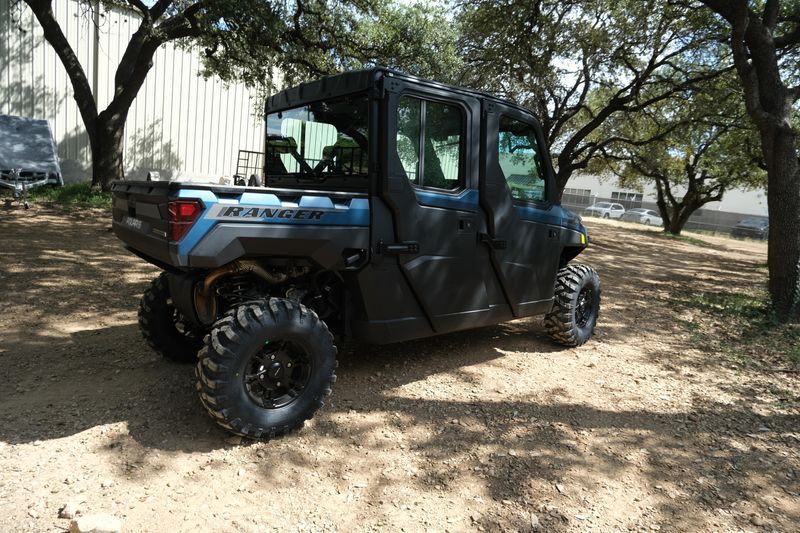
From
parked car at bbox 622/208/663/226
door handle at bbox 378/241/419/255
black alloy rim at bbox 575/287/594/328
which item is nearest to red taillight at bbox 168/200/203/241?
door handle at bbox 378/241/419/255

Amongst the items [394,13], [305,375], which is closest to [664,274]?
[394,13]

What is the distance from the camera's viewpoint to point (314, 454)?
3.14 meters

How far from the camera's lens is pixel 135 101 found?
16.0m

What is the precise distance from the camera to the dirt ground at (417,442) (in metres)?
2.66

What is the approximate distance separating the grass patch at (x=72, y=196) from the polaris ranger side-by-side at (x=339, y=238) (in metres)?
9.74

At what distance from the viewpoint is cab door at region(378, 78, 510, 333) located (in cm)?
363

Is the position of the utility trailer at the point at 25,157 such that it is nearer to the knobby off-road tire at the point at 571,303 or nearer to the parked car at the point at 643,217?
the knobby off-road tire at the point at 571,303

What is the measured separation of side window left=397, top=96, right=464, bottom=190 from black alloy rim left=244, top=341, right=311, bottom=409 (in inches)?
56.0

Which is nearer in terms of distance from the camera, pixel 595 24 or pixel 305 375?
pixel 305 375

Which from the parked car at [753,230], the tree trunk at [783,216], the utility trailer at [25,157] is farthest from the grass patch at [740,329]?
the parked car at [753,230]

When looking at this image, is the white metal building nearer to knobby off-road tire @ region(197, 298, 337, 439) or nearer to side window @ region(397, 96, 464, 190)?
side window @ region(397, 96, 464, 190)

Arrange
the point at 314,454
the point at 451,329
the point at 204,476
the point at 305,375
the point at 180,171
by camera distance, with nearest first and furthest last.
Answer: the point at 204,476, the point at 314,454, the point at 305,375, the point at 451,329, the point at 180,171

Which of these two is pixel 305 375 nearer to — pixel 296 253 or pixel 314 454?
pixel 314 454

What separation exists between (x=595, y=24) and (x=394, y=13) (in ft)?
17.8
